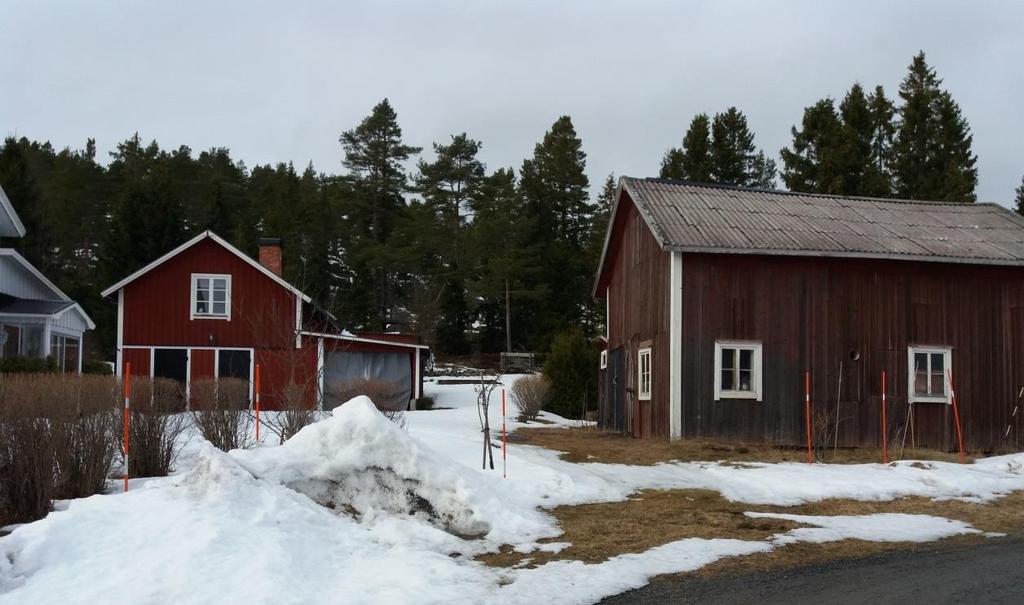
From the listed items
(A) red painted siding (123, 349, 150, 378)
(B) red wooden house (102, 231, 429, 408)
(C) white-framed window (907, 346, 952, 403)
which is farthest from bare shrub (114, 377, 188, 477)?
(A) red painted siding (123, 349, 150, 378)

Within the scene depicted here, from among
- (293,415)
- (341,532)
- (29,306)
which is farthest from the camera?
(29,306)

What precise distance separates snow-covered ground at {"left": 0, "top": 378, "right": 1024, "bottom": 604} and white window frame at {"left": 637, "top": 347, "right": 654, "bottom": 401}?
Result: 25.9 ft

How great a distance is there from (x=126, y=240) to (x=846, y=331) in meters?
38.7

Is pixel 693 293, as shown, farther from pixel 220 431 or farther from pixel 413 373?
pixel 413 373

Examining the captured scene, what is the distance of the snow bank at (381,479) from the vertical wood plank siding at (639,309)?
32.1 feet

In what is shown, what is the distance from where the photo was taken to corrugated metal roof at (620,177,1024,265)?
1898cm

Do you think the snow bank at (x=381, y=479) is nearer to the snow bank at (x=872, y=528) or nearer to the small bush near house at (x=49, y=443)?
the small bush near house at (x=49, y=443)

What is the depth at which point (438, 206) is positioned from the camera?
5994cm

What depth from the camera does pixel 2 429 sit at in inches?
Answer: 336

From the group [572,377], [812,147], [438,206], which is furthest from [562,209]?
[572,377]

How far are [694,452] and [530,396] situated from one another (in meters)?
12.3

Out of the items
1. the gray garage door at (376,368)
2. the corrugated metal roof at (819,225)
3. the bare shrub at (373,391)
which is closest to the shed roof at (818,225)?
the corrugated metal roof at (819,225)

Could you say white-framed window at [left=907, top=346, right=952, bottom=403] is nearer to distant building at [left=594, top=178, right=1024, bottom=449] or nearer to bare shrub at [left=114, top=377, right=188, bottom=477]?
distant building at [left=594, top=178, right=1024, bottom=449]

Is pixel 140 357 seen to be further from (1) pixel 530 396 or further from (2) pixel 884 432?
(2) pixel 884 432
